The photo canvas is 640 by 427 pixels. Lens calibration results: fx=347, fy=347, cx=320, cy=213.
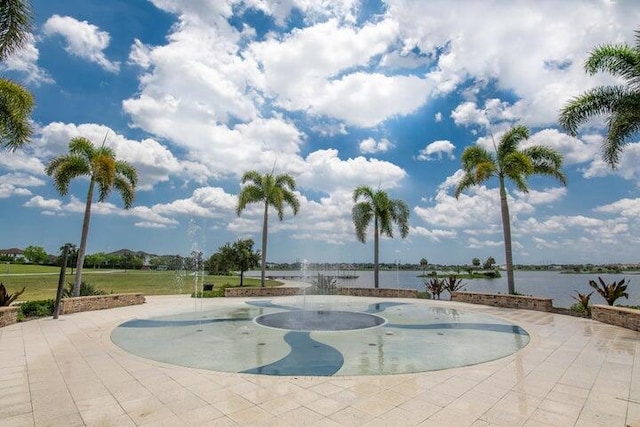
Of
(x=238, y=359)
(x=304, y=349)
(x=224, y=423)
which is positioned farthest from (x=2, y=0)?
(x=304, y=349)

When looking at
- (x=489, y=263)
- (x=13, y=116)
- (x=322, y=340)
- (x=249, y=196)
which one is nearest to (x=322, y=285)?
(x=249, y=196)

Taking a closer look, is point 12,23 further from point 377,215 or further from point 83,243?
point 377,215

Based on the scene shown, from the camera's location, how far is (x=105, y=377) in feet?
22.0

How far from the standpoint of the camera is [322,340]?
33.5 feet

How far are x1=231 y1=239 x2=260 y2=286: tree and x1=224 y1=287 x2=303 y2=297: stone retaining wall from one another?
895cm

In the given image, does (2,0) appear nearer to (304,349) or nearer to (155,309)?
(304,349)

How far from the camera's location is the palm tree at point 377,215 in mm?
25062

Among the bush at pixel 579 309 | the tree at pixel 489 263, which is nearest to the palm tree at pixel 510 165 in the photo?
the bush at pixel 579 309

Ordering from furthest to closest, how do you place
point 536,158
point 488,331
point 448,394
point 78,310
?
point 536,158, point 78,310, point 488,331, point 448,394

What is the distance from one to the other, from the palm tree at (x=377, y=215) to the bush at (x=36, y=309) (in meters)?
18.3

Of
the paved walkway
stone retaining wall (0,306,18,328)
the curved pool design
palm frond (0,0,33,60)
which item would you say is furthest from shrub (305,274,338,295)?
palm frond (0,0,33,60)

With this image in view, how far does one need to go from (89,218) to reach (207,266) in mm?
50492

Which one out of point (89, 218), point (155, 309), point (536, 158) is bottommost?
point (155, 309)

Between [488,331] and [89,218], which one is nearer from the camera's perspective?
[488,331]
